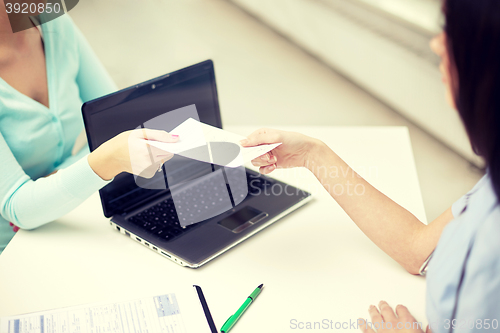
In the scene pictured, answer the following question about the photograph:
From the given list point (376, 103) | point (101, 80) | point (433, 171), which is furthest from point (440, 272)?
point (376, 103)

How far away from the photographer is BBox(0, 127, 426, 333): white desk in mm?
632

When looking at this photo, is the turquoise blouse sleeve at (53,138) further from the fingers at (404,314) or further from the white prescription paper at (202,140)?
the fingers at (404,314)

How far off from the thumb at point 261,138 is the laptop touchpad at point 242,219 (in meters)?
0.14

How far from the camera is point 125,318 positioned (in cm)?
60

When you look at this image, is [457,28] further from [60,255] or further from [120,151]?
[60,255]

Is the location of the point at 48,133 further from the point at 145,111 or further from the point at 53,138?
the point at 145,111

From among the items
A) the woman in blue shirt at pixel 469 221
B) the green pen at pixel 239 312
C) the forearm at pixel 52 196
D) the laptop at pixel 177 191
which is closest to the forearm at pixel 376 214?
the woman in blue shirt at pixel 469 221

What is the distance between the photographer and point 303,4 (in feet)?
5.92

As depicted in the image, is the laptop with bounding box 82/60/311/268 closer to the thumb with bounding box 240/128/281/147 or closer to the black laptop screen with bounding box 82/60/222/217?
the black laptop screen with bounding box 82/60/222/217

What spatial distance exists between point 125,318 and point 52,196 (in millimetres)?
315

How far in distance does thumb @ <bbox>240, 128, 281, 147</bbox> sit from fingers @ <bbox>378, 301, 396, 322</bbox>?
34cm

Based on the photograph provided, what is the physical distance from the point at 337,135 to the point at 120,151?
607 millimetres

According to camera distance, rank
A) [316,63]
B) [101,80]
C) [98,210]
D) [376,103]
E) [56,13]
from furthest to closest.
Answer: [316,63]
[376,103]
[101,80]
[56,13]
[98,210]

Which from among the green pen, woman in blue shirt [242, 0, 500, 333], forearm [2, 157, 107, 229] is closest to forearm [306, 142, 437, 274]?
woman in blue shirt [242, 0, 500, 333]
